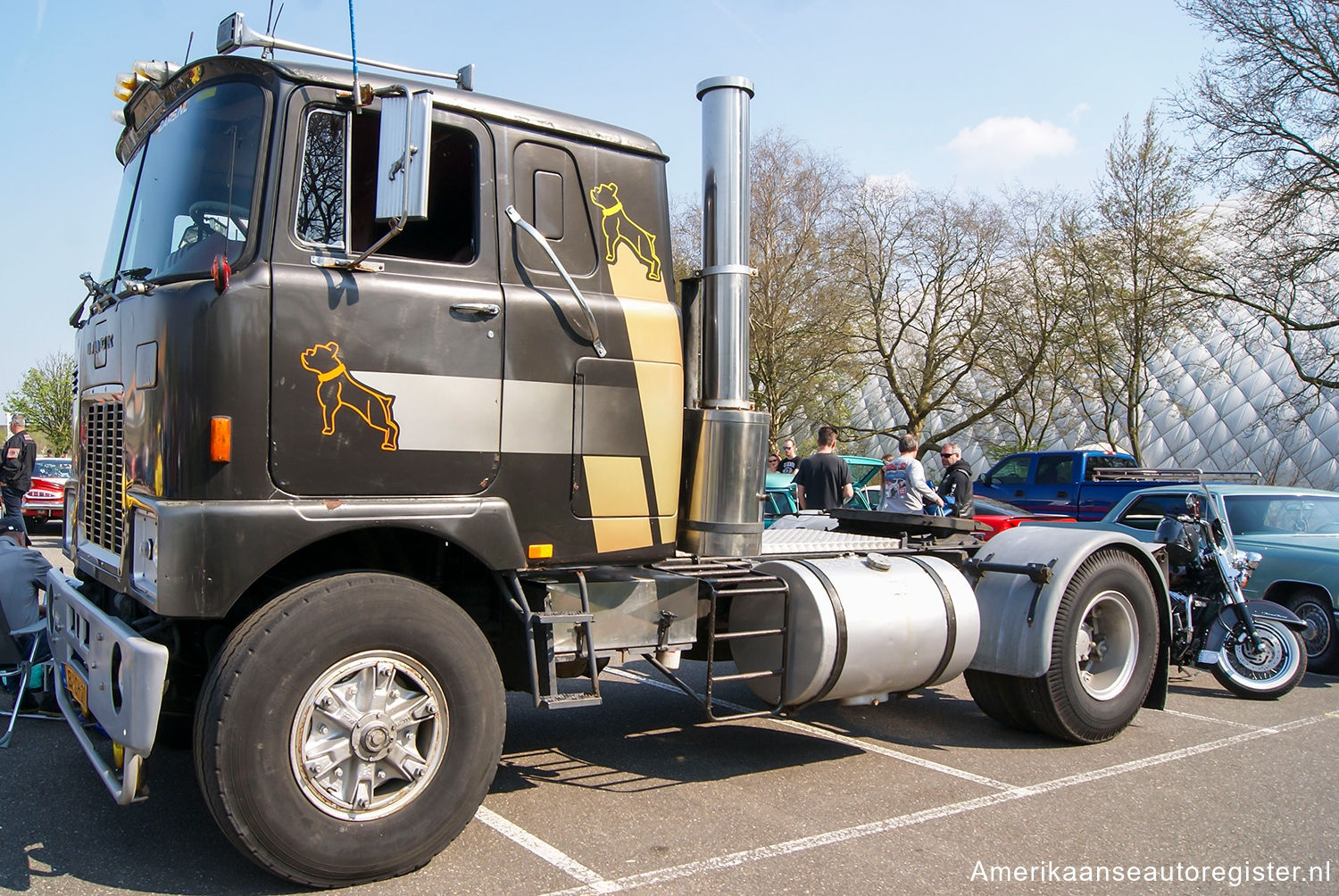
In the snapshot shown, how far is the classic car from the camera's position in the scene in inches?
337

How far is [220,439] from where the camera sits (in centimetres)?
363

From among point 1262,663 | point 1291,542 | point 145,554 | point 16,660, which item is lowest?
point 1262,663

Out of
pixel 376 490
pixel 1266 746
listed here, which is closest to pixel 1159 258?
pixel 1266 746

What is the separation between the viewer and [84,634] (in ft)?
13.2

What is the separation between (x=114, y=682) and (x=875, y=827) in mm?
3173

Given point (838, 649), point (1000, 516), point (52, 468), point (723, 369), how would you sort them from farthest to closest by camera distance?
1. point (52, 468)
2. point (1000, 516)
3. point (723, 369)
4. point (838, 649)

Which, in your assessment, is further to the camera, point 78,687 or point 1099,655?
point 1099,655

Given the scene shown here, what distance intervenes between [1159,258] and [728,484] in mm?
19466

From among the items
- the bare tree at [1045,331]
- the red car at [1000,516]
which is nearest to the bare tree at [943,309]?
the bare tree at [1045,331]

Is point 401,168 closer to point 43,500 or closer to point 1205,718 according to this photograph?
point 1205,718

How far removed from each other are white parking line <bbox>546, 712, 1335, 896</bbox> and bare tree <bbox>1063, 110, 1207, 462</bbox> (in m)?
17.7

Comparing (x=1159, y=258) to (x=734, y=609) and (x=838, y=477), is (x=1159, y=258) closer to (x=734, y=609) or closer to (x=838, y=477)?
(x=838, y=477)

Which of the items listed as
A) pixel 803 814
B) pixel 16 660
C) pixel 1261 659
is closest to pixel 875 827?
pixel 803 814

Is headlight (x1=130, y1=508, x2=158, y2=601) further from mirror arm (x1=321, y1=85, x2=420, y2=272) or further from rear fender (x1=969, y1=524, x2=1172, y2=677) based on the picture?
rear fender (x1=969, y1=524, x2=1172, y2=677)
